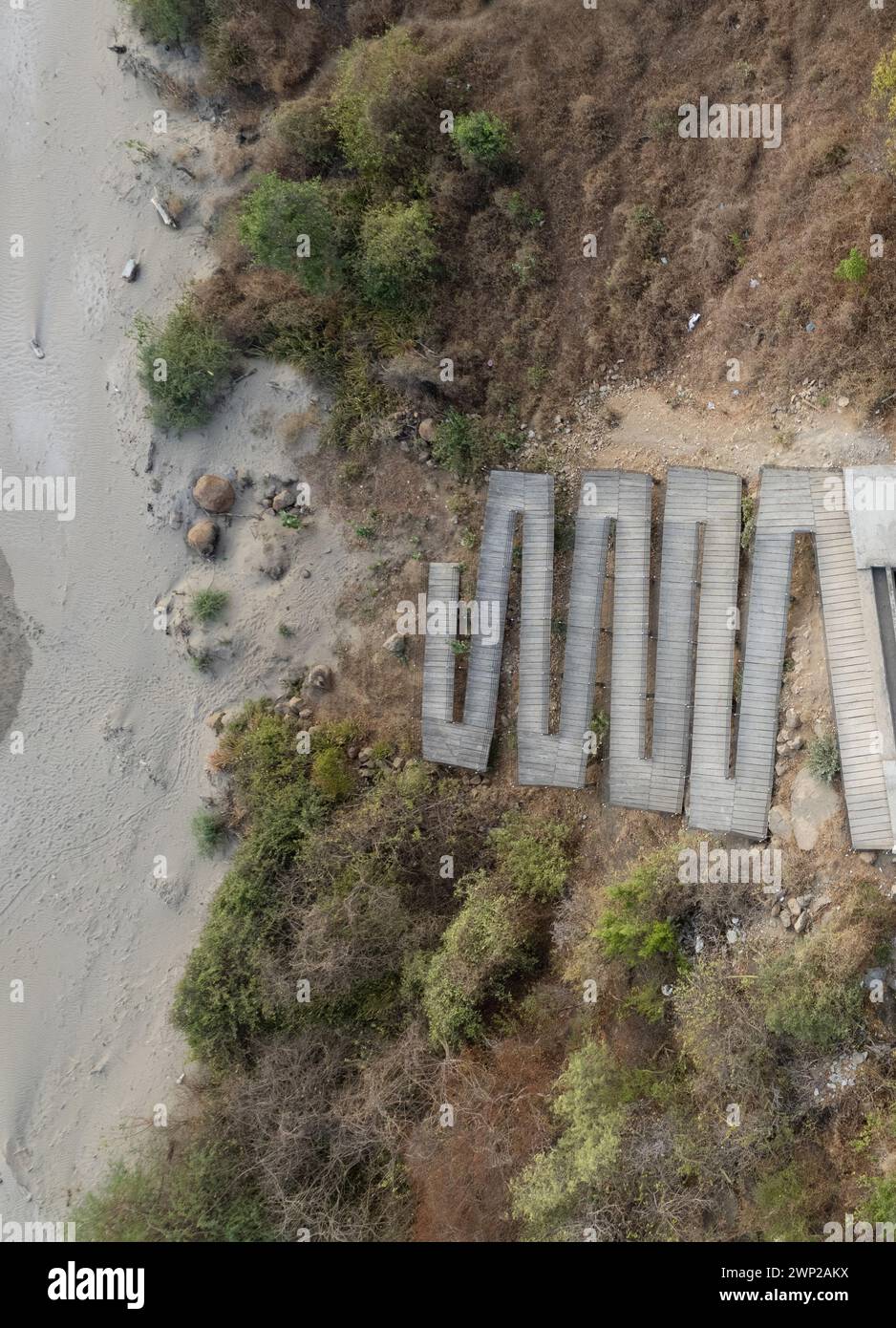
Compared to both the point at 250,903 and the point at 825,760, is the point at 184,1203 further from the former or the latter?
the point at 825,760

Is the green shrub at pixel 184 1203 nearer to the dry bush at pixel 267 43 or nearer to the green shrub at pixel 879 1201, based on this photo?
the green shrub at pixel 879 1201

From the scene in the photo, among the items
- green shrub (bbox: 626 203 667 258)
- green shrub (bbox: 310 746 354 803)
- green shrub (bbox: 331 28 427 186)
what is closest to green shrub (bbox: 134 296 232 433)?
green shrub (bbox: 331 28 427 186)

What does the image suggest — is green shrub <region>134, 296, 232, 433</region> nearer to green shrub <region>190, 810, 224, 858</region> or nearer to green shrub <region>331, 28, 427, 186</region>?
green shrub <region>331, 28, 427, 186</region>

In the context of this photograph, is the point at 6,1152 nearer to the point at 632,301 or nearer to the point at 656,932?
the point at 656,932

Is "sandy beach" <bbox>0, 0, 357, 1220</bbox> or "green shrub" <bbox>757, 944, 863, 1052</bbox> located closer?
"green shrub" <bbox>757, 944, 863, 1052</bbox>

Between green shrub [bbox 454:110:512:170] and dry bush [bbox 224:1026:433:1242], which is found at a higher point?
green shrub [bbox 454:110:512:170]

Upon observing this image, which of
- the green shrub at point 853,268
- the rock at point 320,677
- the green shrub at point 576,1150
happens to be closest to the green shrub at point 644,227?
the green shrub at point 853,268
